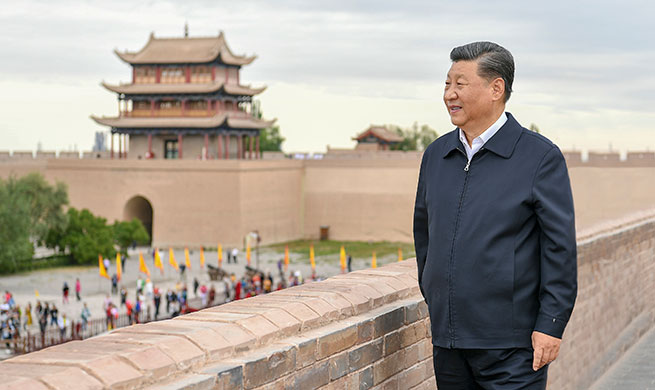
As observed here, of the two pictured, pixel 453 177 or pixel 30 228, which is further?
pixel 30 228

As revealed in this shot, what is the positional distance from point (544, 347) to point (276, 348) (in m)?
1.01

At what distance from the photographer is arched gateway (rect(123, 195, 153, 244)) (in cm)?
4524

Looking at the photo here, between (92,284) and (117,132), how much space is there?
17.2 meters

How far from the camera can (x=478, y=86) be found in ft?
12.1

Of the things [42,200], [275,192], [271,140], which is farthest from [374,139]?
[42,200]

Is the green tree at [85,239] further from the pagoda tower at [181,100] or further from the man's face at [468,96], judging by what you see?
the man's face at [468,96]

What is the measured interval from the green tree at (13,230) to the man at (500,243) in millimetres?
31206

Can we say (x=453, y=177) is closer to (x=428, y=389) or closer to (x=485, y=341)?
(x=485, y=341)

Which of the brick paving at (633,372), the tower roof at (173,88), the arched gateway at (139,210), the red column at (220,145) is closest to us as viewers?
the brick paving at (633,372)

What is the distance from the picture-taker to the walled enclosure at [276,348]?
3033 mm

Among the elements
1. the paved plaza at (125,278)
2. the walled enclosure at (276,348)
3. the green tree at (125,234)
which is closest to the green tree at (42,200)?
the paved plaza at (125,278)

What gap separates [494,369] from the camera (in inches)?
146

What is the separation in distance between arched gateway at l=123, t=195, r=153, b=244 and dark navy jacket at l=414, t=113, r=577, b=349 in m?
42.3

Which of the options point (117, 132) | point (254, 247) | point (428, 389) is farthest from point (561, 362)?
point (117, 132)
